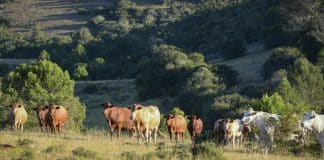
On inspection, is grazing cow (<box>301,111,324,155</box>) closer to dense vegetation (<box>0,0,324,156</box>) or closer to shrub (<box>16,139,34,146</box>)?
dense vegetation (<box>0,0,324,156</box>)

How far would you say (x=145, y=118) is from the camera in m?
29.2


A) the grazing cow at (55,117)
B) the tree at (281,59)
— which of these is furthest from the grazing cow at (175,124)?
the tree at (281,59)

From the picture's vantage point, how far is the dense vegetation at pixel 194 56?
181 ft

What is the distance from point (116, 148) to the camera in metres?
23.1

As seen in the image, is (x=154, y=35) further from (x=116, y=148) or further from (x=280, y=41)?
(x=116, y=148)

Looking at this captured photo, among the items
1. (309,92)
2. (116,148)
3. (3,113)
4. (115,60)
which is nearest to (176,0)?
(115,60)

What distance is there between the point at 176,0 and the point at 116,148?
528ft

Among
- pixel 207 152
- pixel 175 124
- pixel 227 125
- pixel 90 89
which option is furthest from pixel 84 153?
pixel 90 89

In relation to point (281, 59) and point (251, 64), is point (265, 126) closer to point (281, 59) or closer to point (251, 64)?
point (281, 59)

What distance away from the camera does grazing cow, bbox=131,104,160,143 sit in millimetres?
28531

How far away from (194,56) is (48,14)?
91565mm

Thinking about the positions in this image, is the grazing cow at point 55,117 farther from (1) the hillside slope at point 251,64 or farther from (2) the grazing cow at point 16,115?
(1) the hillside slope at point 251,64

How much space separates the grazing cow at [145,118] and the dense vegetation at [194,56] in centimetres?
608

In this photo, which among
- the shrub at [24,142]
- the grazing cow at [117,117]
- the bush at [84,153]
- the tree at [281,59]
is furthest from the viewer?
the tree at [281,59]
